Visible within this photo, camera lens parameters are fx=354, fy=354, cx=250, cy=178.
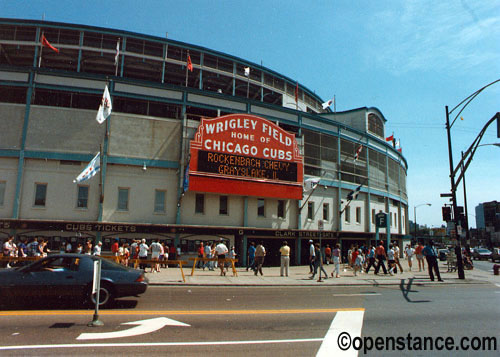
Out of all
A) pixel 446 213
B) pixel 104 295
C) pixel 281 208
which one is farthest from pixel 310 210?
pixel 104 295

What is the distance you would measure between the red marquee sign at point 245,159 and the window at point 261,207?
54.6 inches

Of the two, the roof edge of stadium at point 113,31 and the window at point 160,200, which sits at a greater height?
the roof edge of stadium at point 113,31

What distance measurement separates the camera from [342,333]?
24.5 ft

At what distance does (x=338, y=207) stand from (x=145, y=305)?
79.4 ft

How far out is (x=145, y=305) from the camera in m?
10.1

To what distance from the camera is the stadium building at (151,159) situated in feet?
73.8

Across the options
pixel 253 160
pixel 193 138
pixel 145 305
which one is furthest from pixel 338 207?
pixel 145 305

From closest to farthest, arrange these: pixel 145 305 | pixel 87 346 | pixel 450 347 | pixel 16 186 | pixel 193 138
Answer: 1. pixel 87 346
2. pixel 450 347
3. pixel 145 305
4. pixel 16 186
5. pixel 193 138

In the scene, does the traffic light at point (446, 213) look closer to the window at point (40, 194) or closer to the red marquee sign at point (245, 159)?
the red marquee sign at point (245, 159)

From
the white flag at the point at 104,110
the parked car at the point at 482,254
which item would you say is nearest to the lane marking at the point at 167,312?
the white flag at the point at 104,110

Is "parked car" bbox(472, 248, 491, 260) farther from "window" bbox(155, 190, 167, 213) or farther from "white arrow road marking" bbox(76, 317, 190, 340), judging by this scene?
Answer: "white arrow road marking" bbox(76, 317, 190, 340)

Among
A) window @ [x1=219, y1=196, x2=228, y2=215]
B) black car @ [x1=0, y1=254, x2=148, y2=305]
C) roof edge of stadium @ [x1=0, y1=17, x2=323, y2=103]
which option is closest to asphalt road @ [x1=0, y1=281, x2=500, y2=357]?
black car @ [x1=0, y1=254, x2=148, y2=305]

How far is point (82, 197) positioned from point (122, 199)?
2.46 metres

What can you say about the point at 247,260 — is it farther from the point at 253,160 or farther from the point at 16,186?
the point at 16,186
